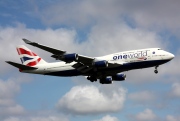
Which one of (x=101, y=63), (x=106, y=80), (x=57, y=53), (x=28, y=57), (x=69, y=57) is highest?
(x=28, y=57)

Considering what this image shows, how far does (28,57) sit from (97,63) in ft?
65.6

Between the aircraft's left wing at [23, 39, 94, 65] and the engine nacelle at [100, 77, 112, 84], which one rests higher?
the aircraft's left wing at [23, 39, 94, 65]

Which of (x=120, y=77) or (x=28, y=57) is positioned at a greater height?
(x=28, y=57)

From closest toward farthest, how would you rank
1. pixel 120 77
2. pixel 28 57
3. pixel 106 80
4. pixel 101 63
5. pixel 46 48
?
pixel 46 48 < pixel 101 63 < pixel 106 80 < pixel 120 77 < pixel 28 57

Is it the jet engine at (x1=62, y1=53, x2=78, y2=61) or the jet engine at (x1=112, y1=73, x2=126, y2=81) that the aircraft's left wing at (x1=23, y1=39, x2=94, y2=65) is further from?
the jet engine at (x1=112, y1=73, x2=126, y2=81)

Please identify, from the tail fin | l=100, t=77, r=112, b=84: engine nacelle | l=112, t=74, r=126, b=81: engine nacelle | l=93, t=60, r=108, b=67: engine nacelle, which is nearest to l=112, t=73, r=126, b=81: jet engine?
l=112, t=74, r=126, b=81: engine nacelle

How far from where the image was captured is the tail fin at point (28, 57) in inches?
3201

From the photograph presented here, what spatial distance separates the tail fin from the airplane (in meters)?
2.59

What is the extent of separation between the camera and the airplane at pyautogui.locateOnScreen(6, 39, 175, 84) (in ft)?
220

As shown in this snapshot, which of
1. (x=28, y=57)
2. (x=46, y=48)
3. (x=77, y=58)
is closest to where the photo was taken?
(x=46, y=48)

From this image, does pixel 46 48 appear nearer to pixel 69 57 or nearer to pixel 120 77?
pixel 69 57

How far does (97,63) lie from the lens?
68.9m

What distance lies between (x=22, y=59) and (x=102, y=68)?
2075cm

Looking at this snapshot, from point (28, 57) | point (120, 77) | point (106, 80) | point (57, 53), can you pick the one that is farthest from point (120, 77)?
point (28, 57)
